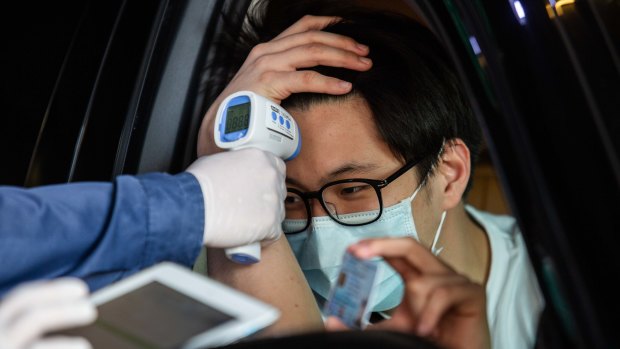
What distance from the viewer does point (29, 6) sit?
1850 mm

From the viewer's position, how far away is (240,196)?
1.18m

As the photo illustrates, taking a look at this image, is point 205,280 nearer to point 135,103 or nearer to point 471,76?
point 471,76

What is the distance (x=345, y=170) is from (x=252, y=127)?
0.30 metres

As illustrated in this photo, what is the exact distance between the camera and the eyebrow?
5.03 ft

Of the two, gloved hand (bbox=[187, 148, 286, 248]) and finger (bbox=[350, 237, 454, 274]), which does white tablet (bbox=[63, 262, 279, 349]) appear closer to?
finger (bbox=[350, 237, 454, 274])

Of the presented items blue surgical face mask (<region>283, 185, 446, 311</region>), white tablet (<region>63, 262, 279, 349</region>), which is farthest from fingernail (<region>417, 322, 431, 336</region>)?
blue surgical face mask (<region>283, 185, 446, 311</region>)

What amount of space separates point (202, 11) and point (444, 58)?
1.96 feet

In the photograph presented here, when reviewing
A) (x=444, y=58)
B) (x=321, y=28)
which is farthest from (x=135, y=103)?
(x=444, y=58)

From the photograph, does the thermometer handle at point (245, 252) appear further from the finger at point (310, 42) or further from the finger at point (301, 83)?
the finger at point (310, 42)

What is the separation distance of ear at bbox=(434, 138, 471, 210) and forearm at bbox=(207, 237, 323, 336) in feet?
1.57

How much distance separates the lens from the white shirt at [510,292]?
92 cm

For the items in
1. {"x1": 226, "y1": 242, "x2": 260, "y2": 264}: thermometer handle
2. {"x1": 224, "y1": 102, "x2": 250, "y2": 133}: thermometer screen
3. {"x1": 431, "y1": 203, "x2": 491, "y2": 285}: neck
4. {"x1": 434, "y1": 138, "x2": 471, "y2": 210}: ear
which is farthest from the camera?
{"x1": 434, "y1": 138, "x2": 471, "y2": 210}: ear

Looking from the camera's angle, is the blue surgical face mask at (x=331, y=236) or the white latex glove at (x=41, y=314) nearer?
the white latex glove at (x=41, y=314)

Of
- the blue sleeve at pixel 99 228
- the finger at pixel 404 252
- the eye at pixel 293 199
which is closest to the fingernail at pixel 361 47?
the eye at pixel 293 199
